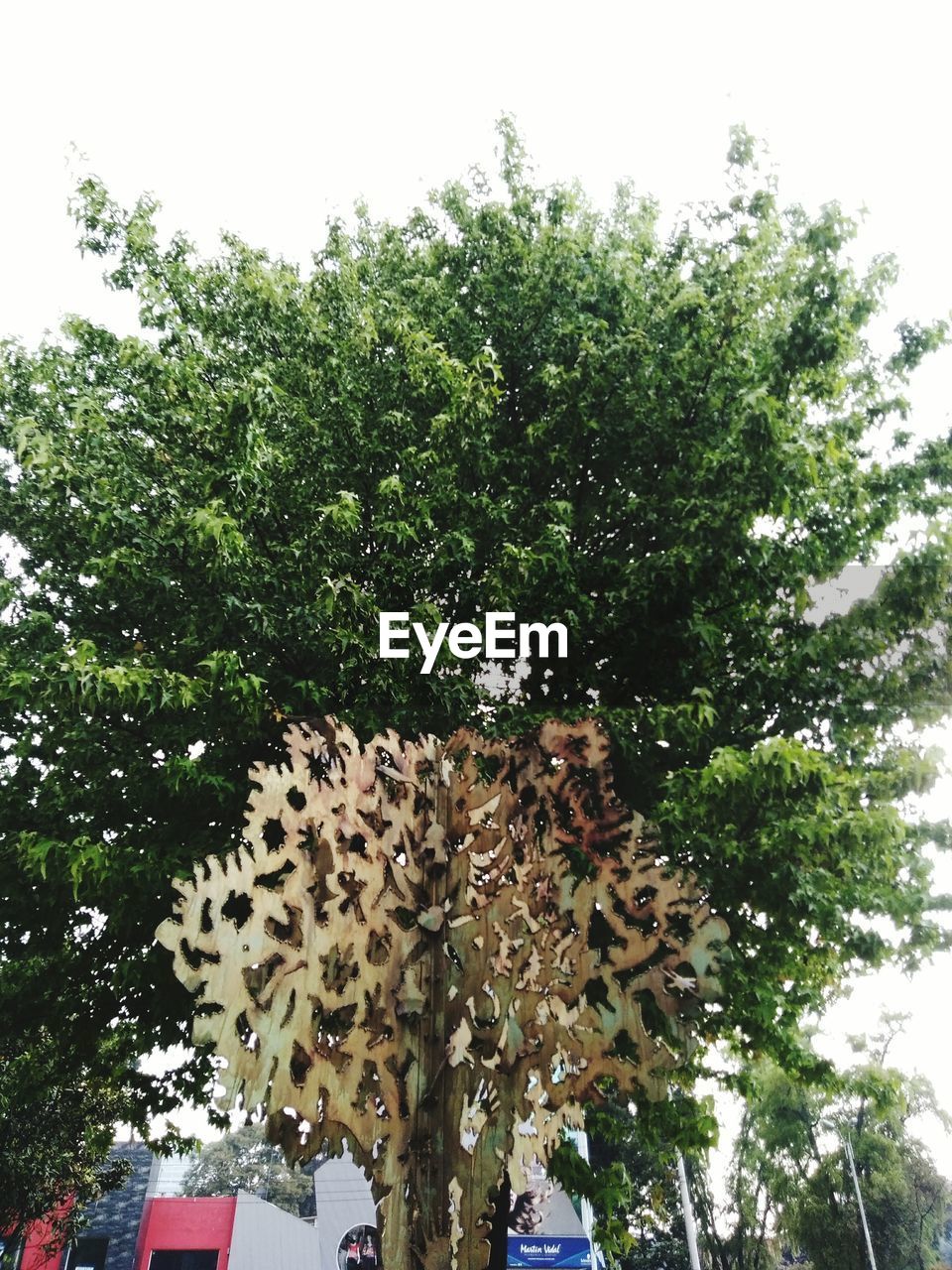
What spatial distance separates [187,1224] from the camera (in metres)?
30.7

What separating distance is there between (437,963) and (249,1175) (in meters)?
85.8

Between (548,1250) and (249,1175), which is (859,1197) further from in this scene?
(249,1175)

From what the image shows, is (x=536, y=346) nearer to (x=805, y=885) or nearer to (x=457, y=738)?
(x=457, y=738)

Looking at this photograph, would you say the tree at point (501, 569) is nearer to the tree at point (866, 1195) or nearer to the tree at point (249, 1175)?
the tree at point (866, 1195)

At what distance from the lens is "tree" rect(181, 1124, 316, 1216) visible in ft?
226

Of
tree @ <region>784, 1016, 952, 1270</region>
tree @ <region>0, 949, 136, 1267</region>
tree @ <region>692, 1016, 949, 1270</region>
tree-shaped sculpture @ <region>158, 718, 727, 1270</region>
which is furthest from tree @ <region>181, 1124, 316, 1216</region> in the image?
tree-shaped sculpture @ <region>158, 718, 727, 1270</region>

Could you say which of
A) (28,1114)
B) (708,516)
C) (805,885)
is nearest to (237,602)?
(708,516)

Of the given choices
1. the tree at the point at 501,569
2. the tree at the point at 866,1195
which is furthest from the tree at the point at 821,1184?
the tree at the point at 501,569

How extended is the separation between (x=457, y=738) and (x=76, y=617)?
15.7 ft

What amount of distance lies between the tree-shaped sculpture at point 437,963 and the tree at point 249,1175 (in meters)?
75.4

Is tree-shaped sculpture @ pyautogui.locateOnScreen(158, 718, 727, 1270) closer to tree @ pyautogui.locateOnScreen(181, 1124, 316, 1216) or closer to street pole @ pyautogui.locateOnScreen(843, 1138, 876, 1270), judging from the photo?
street pole @ pyautogui.locateOnScreen(843, 1138, 876, 1270)

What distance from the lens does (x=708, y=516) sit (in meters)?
7.39

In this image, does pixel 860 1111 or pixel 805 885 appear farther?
pixel 860 1111

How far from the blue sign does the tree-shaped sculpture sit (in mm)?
20357
